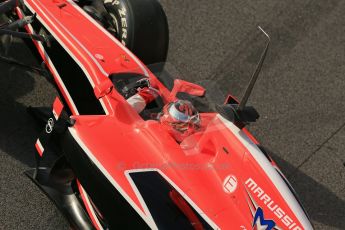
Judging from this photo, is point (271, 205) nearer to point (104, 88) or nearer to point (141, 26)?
point (104, 88)

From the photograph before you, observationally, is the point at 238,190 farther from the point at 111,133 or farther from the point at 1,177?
the point at 1,177

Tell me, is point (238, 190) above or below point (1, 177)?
above

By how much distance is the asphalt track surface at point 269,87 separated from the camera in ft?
13.7

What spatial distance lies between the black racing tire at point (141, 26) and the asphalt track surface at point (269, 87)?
77 centimetres

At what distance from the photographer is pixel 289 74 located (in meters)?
A: 5.39

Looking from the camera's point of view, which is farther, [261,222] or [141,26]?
[141,26]

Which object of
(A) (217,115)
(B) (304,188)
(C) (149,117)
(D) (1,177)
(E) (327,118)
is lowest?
(D) (1,177)

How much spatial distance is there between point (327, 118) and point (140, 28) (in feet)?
7.32

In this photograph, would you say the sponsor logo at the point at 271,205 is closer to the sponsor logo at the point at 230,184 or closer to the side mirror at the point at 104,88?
the sponsor logo at the point at 230,184

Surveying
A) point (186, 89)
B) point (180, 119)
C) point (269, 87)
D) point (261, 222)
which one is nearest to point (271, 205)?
point (261, 222)

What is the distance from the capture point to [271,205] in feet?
9.56

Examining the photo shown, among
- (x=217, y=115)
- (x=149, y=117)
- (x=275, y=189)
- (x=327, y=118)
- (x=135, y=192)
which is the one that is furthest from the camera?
(x=327, y=118)

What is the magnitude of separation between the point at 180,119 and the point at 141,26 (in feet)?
5.13

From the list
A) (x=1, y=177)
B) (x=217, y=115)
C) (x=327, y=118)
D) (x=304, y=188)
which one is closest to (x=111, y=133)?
(x=217, y=115)
